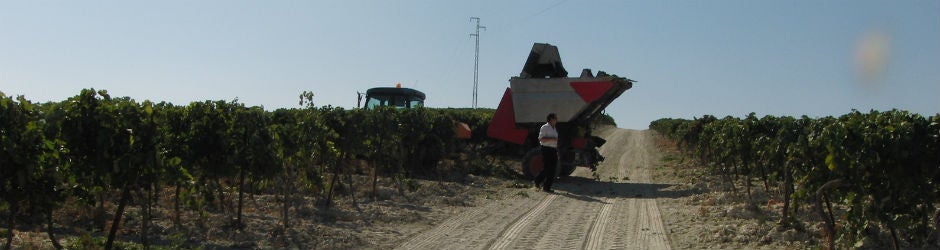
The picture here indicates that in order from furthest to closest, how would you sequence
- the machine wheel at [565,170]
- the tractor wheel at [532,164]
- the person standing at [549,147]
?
1. the machine wheel at [565,170]
2. the tractor wheel at [532,164]
3. the person standing at [549,147]

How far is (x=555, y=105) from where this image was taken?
15.4m

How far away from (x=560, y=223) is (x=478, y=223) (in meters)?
1.10

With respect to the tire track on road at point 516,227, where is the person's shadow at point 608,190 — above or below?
above

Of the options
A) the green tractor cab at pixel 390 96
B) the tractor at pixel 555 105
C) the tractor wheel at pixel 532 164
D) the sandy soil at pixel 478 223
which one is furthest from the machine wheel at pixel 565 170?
the green tractor cab at pixel 390 96

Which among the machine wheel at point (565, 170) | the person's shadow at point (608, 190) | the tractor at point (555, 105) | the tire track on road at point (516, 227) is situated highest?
the tractor at point (555, 105)

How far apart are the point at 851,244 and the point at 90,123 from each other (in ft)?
21.9

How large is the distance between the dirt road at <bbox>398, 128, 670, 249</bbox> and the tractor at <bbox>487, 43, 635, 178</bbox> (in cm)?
104

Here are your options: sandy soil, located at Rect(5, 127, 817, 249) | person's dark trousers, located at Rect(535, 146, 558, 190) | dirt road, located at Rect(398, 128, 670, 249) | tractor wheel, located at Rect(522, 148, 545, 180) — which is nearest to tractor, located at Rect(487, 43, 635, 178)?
tractor wheel, located at Rect(522, 148, 545, 180)

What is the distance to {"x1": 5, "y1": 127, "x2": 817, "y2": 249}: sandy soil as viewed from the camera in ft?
26.0

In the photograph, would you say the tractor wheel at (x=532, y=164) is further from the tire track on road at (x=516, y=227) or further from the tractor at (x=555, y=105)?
the tire track on road at (x=516, y=227)

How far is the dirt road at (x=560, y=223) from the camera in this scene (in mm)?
8172

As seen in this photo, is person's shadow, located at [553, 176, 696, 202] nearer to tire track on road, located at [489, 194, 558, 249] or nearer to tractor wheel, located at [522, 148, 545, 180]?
tractor wheel, located at [522, 148, 545, 180]

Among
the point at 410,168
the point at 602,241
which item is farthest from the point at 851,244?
the point at 410,168

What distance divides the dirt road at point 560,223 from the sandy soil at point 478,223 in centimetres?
1
